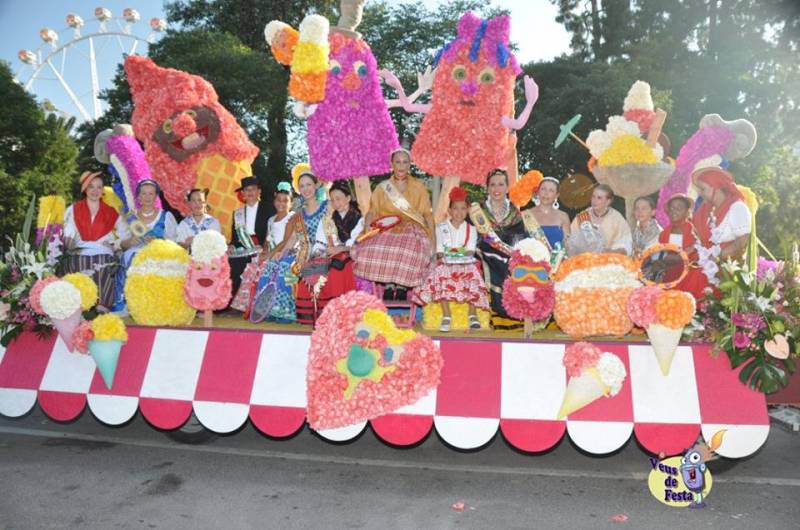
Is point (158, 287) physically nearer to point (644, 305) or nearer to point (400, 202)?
point (400, 202)

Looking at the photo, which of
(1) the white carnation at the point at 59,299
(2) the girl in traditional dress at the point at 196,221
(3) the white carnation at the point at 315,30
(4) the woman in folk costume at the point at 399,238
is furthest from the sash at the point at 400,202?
(1) the white carnation at the point at 59,299

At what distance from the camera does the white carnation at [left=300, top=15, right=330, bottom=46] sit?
5352 millimetres

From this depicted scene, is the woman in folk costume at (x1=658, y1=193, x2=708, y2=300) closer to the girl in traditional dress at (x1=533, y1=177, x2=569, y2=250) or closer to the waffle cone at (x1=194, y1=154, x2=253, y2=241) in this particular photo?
the girl in traditional dress at (x1=533, y1=177, x2=569, y2=250)

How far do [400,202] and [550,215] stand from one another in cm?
116

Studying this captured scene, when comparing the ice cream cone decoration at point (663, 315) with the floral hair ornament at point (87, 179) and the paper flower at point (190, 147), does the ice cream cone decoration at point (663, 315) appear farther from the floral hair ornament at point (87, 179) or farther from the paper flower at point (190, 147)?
the floral hair ornament at point (87, 179)

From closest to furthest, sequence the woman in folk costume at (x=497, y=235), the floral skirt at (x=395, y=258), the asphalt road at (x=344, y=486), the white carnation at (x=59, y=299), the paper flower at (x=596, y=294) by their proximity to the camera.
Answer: the asphalt road at (x=344, y=486)
the paper flower at (x=596, y=294)
the white carnation at (x=59, y=299)
the floral skirt at (x=395, y=258)
the woman in folk costume at (x=497, y=235)

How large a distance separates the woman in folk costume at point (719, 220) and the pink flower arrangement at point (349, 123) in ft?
7.48

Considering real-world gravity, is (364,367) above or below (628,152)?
below

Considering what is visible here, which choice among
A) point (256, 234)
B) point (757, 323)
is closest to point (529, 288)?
point (757, 323)

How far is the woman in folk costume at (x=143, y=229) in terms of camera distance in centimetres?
579

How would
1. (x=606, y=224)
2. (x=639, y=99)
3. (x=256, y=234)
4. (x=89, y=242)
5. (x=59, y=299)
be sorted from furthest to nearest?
(x=256, y=234)
(x=639, y=99)
(x=89, y=242)
(x=606, y=224)
(x=59, y=299)

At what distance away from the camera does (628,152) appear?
5.74 m

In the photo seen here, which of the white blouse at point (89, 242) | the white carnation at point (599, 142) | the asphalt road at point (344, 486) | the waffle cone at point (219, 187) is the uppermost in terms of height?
the white carnation at point (599, 142)

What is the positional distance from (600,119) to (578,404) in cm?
1553
